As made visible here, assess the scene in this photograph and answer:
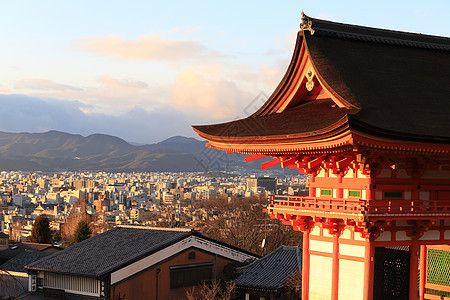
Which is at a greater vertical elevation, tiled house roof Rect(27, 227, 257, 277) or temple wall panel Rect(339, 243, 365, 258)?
temple wall panel Rect(339, 243, 365, 258)

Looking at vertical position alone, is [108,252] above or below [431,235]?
below

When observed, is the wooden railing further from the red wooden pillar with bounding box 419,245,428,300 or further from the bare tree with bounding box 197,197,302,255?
the bare tree with bounding box 197,197,302,255

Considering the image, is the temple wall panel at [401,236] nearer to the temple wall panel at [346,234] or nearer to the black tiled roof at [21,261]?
A: the temple wall panel at [346,234]

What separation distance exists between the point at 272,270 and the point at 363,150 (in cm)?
1924

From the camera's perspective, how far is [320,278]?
15836 millimetres

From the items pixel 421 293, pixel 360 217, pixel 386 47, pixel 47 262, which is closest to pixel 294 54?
pixel 386 47

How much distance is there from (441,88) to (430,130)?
2360 millimetres

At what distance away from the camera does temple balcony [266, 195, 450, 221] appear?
13.9 m

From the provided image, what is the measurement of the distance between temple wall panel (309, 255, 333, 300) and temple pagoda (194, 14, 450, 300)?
26 millimetres

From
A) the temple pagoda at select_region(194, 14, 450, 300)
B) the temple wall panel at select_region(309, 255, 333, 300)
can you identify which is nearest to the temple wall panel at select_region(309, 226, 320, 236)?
the temple pagoda at select_region(194, 14, 450, 300)

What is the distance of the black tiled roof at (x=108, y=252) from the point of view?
2934 centimetres

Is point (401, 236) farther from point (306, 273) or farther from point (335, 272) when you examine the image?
point (306, 273)

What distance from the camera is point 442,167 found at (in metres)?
15.2

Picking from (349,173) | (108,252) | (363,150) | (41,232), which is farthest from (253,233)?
(363,150)
